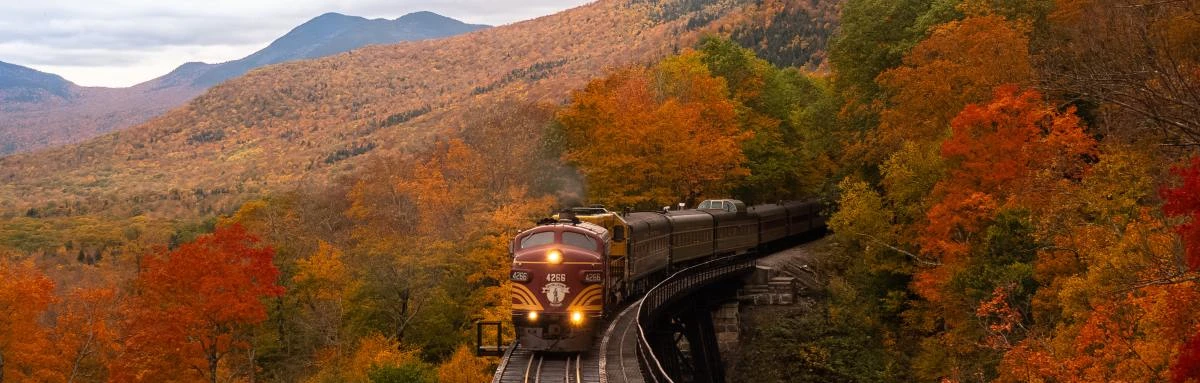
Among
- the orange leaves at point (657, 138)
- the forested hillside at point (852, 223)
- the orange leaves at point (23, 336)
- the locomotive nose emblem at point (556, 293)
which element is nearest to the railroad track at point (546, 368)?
the locomotive nose emblem at point (556, 293)

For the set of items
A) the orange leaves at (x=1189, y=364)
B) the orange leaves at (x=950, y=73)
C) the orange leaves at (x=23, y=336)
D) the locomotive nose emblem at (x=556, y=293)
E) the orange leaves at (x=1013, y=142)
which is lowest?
the orange leaves at (x=23, y=336)

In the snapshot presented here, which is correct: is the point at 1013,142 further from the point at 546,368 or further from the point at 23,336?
the point at 23,336

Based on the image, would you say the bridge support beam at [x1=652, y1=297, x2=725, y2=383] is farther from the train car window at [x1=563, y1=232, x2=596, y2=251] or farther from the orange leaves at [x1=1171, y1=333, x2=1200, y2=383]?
the orange leaves at [x1=1171, y1=333, x2=1200, y2=383]

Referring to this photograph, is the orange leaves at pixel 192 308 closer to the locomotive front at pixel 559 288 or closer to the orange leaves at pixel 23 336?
the orange leaves at pixel 23 336

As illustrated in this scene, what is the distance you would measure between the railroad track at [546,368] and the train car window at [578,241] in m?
2.97

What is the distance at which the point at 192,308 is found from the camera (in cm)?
4884

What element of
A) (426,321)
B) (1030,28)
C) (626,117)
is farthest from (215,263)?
(1030,28)

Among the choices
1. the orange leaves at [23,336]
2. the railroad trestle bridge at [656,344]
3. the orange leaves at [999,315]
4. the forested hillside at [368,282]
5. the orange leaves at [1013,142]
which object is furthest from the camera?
the forested hillside at [368,282]

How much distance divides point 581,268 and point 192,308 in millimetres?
28234

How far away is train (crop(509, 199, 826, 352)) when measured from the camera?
27.9 meters

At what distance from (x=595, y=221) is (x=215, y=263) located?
25568 millimetres

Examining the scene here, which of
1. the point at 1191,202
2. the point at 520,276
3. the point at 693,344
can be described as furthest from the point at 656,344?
the point at 1191,202

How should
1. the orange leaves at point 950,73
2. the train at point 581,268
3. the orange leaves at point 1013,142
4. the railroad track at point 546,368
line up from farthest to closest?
1. the orange leaves at point 950,73
2. the orange leaves at point 1013,142
3. the train at point 581,268
4. the railroad track at point 546,368

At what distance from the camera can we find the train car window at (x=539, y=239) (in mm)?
28484
